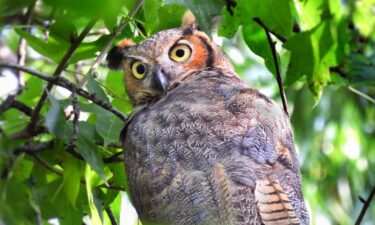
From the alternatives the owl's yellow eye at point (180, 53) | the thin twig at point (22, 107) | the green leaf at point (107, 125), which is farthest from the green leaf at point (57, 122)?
the owl's yellow eye at point (180, 53)

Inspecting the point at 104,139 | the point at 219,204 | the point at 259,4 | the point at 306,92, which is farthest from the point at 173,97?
the point at 306,92

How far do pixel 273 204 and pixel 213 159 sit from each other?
0.28 meters

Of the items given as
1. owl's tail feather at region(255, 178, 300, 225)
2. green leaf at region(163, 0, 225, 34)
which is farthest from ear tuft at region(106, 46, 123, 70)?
owl's tail feather at region(255, 178, 300, 225)

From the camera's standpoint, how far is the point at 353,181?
21.4ft

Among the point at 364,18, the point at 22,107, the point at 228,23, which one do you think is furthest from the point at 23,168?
the point at 364,18

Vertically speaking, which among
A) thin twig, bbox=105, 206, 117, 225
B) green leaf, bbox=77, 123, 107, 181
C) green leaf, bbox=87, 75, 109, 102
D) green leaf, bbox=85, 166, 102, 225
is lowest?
thin twig, bbox=105, 206, 117, 225

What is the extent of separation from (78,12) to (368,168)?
20.0 feet

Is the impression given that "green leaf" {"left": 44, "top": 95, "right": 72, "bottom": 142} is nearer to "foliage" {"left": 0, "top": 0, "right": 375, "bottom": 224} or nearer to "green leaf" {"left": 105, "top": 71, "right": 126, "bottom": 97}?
"foliage" {"left": 0, "top": 0, "right": 375, "bottom": 224}

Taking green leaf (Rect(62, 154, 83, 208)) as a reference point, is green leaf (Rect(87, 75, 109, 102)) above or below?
above

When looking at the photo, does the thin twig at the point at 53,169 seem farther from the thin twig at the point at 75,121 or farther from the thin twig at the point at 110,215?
the thin twig at the point at 75,121

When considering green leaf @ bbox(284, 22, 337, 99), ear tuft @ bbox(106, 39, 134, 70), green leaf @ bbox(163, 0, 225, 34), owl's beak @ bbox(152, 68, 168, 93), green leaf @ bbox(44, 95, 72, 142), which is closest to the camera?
green leaf @ bbox(163, 0, 225, 34)

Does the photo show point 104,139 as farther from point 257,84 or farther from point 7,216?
point 257,84

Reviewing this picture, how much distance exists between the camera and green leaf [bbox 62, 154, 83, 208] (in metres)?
2.90

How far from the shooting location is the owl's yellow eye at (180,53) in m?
3.53
